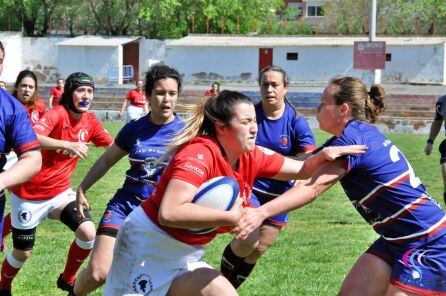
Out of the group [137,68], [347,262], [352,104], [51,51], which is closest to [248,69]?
[137,68]

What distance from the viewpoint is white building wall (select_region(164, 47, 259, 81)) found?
4688 cm

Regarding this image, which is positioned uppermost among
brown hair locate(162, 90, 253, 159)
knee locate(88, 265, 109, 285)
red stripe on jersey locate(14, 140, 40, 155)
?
brown hair locate(162, 90, 253, 159)

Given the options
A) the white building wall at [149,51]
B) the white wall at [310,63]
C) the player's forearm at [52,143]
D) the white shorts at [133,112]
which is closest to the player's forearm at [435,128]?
the player's forearm at [52,143]

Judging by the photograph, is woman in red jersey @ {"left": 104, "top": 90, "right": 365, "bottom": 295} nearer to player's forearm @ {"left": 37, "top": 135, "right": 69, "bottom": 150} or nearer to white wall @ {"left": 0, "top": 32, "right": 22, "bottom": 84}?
player's forearm @ {"left": 37, "top": 135, "right": 69, "bottom": 150}

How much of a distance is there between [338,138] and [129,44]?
46.6 metres

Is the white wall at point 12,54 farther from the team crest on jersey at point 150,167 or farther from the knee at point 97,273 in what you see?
the knee at point 97,273

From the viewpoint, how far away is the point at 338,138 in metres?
4.19

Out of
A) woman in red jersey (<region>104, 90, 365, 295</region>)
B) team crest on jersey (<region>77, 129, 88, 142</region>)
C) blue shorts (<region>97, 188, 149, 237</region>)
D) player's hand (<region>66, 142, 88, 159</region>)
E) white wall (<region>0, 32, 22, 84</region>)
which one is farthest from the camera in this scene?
white wall (<region>0, 32, 22, 84</region>)

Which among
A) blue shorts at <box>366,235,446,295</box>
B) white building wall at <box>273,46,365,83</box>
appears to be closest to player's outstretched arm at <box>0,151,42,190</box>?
blue shorts at <box>366,235,446,295</box>

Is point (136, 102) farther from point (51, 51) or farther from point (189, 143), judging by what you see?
point (51, 51)

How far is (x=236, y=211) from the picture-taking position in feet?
12.2

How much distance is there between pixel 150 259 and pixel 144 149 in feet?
5.69

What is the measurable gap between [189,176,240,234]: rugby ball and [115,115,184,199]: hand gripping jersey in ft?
5.81

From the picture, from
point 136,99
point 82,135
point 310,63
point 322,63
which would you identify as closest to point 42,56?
point 310,63
